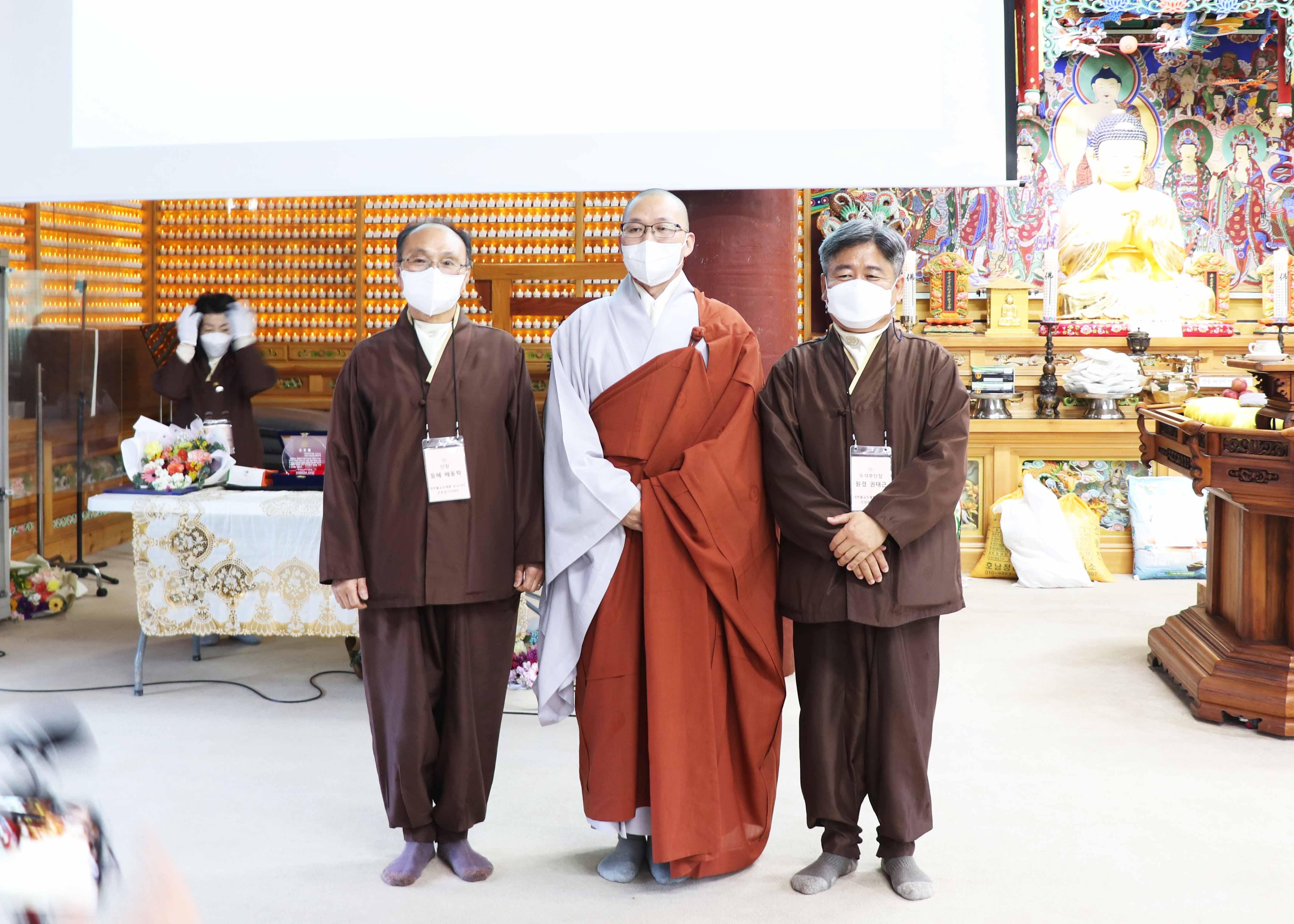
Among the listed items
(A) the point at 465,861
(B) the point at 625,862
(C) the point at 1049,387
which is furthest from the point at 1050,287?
(A) the point at 465,861

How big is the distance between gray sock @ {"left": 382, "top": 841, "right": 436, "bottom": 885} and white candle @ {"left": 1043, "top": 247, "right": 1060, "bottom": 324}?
15.9 ft

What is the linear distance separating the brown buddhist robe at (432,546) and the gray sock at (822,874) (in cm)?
69

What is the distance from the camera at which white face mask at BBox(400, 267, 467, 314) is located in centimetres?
238

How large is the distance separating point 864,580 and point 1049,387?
427 centimetres

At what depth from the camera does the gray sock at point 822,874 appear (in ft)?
7.78

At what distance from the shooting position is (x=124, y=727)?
3506mm

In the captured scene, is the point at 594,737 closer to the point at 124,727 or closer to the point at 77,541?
the point at 124,727

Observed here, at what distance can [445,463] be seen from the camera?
92.7 inches

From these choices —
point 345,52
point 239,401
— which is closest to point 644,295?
point 345,52

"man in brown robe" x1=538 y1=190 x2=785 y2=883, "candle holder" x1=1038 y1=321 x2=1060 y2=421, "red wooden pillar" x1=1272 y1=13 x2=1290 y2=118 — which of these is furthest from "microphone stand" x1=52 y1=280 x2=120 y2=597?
"red wooden pillar" x1=1272 y1=13 x2=1290 y2=118

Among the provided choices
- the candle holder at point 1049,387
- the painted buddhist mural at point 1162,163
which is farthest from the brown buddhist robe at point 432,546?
the painted buddhist mural at point 1162,163

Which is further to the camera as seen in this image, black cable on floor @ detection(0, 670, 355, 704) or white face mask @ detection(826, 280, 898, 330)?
black cable on floor @ detection(0, 670, 355, 704)

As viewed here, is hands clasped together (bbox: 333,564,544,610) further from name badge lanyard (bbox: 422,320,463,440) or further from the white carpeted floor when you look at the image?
the white carpeted floor

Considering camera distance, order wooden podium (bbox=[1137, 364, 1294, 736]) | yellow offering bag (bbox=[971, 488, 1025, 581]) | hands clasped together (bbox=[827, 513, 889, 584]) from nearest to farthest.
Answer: hands clasped together (bbox=[827, 513, 889, 584]), wooden podium (bbox=[1137, 364, 1294, 736]), yellow offering bag (bbox=[971, 488, 1025, 581])
